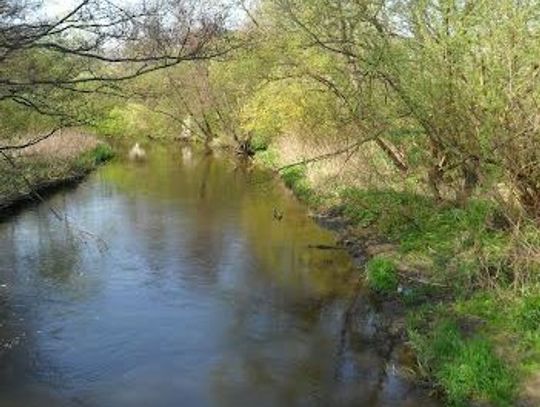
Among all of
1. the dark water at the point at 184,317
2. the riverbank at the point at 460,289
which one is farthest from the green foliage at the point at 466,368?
the dark water at the point at 184,317

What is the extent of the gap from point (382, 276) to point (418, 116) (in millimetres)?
3358

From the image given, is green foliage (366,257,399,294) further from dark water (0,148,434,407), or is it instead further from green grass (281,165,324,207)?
green grass (281,165,324,207)

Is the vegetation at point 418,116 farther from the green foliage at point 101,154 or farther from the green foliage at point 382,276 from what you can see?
the green foliage at point 101,154

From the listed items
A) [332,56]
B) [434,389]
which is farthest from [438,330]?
[332,56]

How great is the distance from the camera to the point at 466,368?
1010 centimetres

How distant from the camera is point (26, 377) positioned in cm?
1113

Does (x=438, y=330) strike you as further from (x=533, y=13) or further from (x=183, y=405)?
(x=533, y=13)

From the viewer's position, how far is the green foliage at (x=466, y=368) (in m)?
9.70

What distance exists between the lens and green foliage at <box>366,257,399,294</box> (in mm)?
14938

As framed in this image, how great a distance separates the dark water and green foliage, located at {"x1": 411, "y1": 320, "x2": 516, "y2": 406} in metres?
0.49

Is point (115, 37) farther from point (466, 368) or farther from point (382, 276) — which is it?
point (382, 276)

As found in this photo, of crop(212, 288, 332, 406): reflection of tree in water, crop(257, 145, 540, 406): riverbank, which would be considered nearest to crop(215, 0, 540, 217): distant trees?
crop(257, 145, 540, 406): riverbank

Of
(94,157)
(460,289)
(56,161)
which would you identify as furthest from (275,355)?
(94,157)

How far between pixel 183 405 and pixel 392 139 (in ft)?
33.0
